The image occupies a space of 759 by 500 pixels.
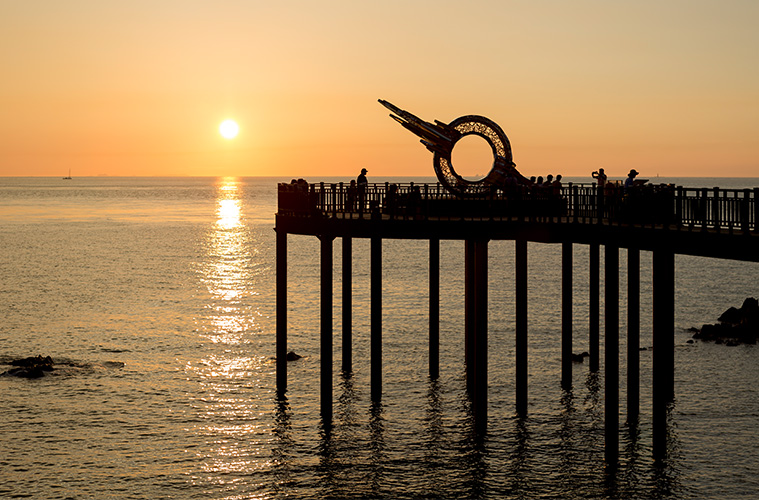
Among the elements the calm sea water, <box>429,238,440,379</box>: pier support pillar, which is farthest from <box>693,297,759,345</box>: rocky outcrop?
<box>429,238,440,379</box>: pier support pillar

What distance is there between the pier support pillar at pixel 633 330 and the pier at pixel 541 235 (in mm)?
47

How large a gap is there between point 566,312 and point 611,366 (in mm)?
9510

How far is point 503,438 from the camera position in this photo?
33.6 m

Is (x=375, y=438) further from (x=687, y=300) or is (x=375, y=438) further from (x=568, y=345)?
(x=687, y=300)

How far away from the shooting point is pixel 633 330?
3108 cm

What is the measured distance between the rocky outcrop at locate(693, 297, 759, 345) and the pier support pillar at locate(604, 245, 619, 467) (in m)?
24.8

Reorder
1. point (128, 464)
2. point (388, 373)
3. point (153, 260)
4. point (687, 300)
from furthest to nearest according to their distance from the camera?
point (153, 260), point (687, 300), point (388, 373), point (128, 464)

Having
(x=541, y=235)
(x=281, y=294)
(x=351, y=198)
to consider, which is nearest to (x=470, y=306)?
(x=351, y=198)

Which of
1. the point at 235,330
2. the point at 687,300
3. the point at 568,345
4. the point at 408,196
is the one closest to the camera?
the point at 408,196

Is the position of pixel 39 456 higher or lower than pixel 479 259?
lower

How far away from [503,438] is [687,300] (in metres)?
45.6

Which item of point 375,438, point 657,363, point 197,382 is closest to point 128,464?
point 375,438

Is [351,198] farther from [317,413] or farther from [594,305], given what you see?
[594,305]

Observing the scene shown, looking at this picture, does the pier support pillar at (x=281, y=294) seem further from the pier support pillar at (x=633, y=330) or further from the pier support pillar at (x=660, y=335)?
the pier support pillar at (x=660, y=335)
